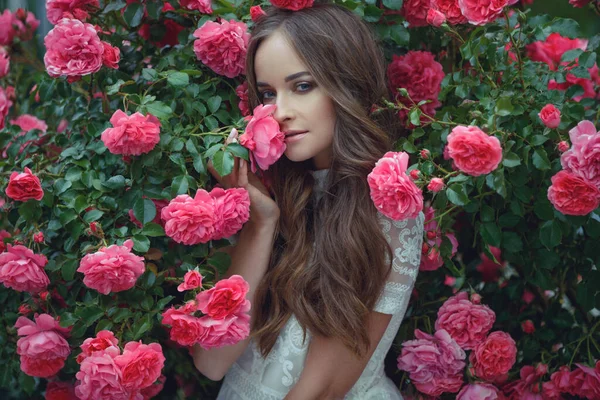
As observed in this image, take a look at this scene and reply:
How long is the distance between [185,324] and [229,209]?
0.95ft

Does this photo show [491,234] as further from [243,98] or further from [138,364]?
[138,364]

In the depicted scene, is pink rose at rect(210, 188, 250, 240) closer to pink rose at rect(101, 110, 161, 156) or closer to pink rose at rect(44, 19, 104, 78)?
pink rose at rect(101, 110, 161, 156)

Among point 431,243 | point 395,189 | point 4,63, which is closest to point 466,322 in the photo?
point 431,243

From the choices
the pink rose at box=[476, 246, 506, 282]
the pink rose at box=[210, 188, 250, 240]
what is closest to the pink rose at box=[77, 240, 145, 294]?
the pink rose at box=[210, 188, 250, 240]

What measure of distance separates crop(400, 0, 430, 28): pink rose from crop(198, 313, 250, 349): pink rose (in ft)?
3.41

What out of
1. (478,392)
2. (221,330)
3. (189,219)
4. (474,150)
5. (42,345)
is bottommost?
(478,392)

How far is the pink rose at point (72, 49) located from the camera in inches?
69.4

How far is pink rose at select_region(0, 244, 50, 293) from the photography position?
1695 mm

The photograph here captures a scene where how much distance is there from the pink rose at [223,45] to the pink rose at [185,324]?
686mm

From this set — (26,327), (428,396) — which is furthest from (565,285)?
(26,327)

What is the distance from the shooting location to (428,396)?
2.12m

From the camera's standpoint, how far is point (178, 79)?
70.7 inches

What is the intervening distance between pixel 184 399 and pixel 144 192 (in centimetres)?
88

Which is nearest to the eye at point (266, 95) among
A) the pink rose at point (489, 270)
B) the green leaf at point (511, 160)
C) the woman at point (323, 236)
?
the woman at point (323, 236)
